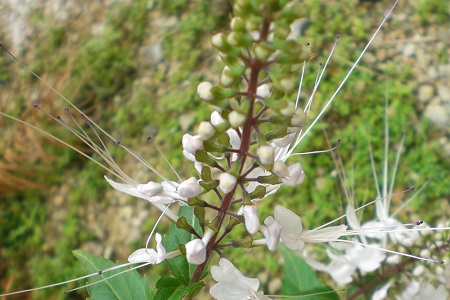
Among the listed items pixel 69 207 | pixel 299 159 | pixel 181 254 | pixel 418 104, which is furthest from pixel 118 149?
pixel 181 254

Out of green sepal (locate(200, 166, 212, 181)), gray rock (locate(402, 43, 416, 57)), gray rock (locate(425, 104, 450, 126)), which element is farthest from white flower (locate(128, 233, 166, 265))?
gray rock (locate(402, 43, 416, 57))

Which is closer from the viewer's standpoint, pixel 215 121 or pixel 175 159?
pixel 215 121

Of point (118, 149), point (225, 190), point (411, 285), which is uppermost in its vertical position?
→ point (225, 190)

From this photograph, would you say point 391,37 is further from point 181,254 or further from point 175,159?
point 181,254

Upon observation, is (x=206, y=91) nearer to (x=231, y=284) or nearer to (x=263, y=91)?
(x=263, y=91)

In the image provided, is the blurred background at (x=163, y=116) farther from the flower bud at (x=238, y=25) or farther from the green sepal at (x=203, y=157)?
the flower bud at (x=238, y=25)

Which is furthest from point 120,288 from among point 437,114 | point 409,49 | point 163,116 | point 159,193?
point 409,49
